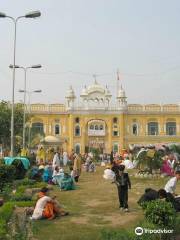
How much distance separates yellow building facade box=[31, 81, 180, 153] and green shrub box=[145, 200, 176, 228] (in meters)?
55.3

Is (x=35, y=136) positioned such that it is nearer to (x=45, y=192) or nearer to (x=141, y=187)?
(x=141, y=187)

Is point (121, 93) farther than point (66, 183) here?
Yes

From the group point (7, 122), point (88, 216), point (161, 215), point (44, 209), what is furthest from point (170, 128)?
point (161, 215)

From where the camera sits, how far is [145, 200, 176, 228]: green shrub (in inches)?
314

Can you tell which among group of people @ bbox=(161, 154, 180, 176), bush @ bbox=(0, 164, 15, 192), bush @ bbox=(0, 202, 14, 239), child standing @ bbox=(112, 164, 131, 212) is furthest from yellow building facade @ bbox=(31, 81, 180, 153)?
bush @ bbox=(0, 202, 14, 239)

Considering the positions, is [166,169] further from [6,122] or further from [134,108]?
[134,108]

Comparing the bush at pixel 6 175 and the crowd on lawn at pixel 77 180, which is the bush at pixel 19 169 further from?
the bush at pixel 6 175

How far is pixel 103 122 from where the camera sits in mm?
64375

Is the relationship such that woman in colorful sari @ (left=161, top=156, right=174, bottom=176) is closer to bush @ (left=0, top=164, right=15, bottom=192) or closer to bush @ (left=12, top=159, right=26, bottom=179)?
bush @ (left=12, top=159, right=26, bottom=179)

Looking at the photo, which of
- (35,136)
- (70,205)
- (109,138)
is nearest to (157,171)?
(70,205)

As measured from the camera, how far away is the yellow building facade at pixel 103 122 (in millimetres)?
64000

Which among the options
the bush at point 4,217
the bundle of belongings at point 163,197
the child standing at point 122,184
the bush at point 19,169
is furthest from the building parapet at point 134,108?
the bush at point 4,217

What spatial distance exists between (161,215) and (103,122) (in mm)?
56407

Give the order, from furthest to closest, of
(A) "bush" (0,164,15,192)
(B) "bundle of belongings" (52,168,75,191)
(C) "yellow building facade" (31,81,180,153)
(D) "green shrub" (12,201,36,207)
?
(C) "yellow building facade" (31,81,180,153)
(B) "bundle of belongings" (52,168,75,191)
(A) "bush" (0,164,15,192)
(D) "green shrub" (12,201,36,207)
